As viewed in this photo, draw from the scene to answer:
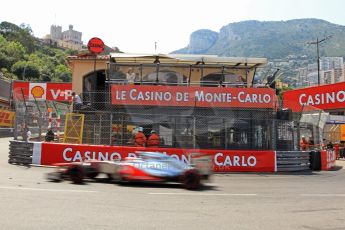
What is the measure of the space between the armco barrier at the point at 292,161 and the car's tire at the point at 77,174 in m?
9.21

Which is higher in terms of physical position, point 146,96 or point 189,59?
point 189,59

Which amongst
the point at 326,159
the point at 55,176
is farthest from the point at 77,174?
the point at 326,159

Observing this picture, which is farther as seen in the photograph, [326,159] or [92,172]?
[326,159]

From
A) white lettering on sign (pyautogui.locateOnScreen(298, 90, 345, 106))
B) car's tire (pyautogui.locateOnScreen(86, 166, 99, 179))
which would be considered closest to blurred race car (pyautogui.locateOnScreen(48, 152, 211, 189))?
car's tire (pyautogui.locateOnScreen(86, 166, 99, 179))

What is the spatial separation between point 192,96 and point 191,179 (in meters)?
8.68

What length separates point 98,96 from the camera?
810 inches

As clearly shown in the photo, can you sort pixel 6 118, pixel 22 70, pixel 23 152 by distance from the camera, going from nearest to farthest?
pixel 23 152 → pixel 6 118 → pixel 22 70

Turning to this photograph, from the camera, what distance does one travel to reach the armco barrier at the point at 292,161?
17812 millimetres

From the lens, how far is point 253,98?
19578 millimetres

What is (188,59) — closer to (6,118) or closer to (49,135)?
(49,135)

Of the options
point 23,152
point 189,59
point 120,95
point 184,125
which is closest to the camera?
point 23,152

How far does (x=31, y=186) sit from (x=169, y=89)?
10009mm

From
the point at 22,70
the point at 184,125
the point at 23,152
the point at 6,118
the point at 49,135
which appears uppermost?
the point at 22,70

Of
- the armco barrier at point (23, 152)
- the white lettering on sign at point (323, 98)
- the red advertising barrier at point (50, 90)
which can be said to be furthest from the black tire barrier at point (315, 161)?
the red advertising barrier at point (50, 90)
